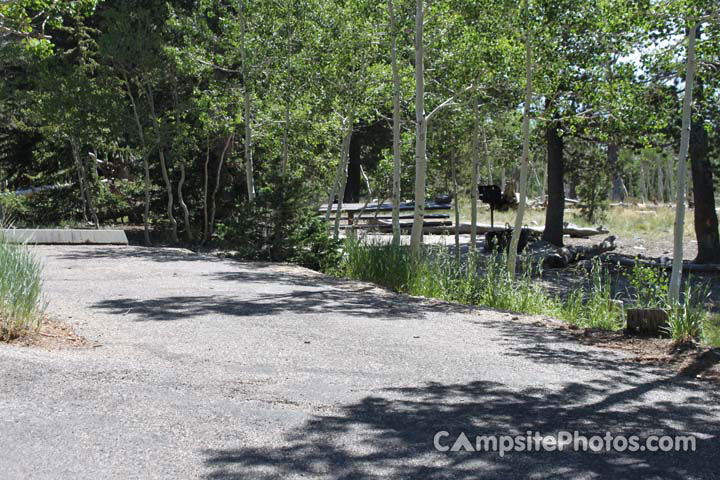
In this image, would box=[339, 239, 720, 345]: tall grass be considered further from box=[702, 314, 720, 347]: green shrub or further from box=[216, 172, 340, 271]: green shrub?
box=[216, 172, 340, 271]: green shrub

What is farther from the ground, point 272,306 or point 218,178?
point 218,178

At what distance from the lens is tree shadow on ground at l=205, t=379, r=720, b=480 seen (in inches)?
161

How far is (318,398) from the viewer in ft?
17.4

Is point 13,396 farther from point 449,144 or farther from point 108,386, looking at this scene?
point 449,144

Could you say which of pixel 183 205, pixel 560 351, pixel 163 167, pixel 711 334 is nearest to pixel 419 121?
→ pixel 711 334

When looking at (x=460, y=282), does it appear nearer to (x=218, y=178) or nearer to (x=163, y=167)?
(x=163, y=167)

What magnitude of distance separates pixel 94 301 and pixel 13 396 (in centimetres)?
444

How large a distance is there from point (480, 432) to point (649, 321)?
404 centimetres

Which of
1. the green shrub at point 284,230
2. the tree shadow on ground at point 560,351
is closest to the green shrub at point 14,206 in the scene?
the green shrub at point 284,230

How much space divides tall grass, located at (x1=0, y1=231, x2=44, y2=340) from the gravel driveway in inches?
21.9

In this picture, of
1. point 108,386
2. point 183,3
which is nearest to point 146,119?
point 183,3

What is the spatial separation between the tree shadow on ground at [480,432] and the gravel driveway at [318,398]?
1 cm

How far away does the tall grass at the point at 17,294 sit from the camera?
257 inches

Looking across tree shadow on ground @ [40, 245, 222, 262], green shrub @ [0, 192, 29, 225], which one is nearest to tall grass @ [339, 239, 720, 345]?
tree shadow on ground @ [40, 245, 222, 262]
